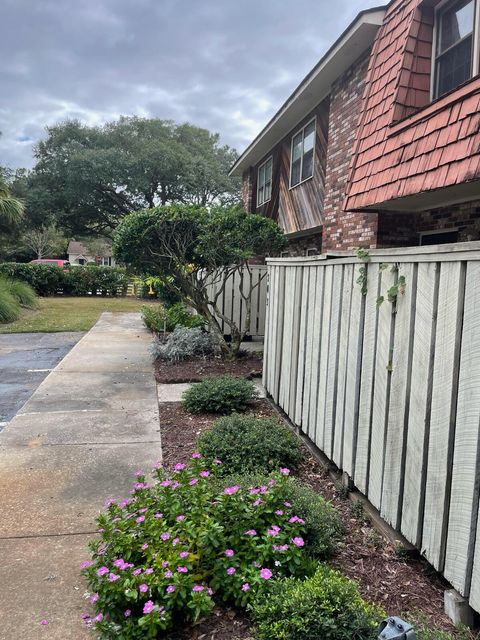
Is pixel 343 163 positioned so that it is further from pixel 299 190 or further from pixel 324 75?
pixel 299 190

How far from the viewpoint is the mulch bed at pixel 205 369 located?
7820 mm

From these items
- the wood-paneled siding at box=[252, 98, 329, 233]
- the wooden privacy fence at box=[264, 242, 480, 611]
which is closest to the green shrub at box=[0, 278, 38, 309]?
the wood-paneled siding at box=[252, 98, 329, 233]

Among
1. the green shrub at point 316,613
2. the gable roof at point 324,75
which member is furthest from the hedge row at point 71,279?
the green shrub at point 316,613

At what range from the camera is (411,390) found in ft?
8.96

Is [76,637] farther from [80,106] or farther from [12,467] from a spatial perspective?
[80,106]

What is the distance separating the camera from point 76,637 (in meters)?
2.33

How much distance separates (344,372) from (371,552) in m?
1.26

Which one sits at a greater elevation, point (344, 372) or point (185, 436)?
point (344, 372)

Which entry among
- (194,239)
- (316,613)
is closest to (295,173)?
(194,239)

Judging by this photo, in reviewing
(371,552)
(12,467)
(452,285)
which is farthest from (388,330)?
(12,467)

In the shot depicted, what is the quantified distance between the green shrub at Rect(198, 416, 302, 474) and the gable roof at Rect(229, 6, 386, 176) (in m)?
5.94

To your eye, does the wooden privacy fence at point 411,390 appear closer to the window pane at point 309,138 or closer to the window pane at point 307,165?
the window pane at point 307,165

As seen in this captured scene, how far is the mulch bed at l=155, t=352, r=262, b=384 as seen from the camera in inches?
308

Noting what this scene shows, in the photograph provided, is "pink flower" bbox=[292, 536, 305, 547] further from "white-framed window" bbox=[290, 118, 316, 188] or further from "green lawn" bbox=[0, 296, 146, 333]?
"green lawn" bbox=[0, 296, 146, 333]
